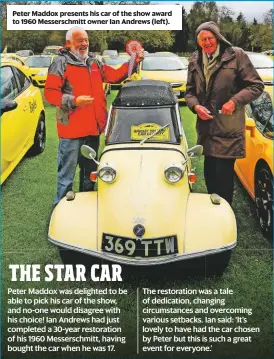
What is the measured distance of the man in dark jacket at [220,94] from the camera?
3463 mm

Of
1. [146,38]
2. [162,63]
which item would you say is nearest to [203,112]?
[146,38]

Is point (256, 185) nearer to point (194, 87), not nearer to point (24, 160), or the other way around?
point (194, 87)

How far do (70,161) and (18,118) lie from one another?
37.2 inches

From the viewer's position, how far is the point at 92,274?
3.14m

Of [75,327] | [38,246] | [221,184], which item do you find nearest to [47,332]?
[75,327]

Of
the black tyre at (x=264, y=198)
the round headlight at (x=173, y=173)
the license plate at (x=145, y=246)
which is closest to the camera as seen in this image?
the license plate at (x=145, y=246)

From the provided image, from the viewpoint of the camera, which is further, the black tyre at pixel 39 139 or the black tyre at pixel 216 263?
the black tyre at pixel 39 139

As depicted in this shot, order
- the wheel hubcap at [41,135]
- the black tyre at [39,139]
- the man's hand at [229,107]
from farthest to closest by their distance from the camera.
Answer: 1. the wheel hubcap at [41,135]
2. the black tyre at [39,139]
3. the man's hand at [229,107]

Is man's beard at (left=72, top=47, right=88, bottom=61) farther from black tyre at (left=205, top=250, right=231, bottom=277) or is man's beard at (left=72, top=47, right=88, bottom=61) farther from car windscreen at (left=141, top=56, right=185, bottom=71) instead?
black tyre at (left=205, top=250, right=231, bottom=277)

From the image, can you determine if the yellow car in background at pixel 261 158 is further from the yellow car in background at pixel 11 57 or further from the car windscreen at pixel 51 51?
the yellow car in background at pixel 11 57

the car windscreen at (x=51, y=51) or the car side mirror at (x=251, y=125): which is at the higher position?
the car windscreen at (x=51, y=51)

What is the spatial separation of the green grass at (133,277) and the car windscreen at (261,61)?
123 centimetres

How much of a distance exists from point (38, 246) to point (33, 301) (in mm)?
622

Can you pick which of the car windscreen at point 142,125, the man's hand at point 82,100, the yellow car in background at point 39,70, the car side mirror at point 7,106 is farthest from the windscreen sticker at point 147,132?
the yellow car in background at point 39,70
